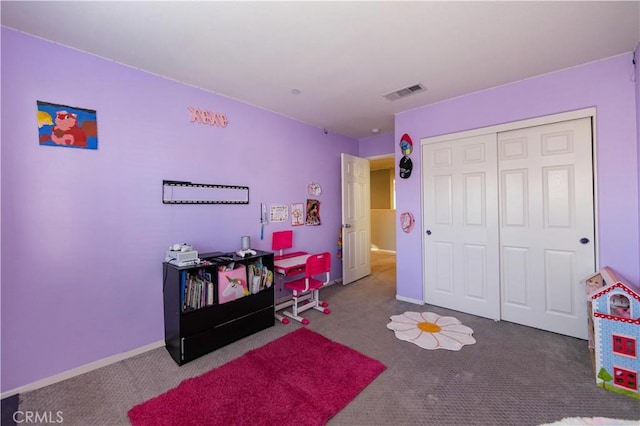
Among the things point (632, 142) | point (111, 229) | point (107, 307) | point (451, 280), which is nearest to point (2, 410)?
point (107, 307)

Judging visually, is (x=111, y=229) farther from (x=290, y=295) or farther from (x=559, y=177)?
(x=559, y=177)

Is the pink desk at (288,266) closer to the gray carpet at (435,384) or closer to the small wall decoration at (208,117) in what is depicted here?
the gray carpet at (435,384)

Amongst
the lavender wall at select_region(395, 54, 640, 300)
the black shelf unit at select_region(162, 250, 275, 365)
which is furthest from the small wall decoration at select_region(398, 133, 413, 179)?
the black shelf unit at select_region(162, 250, 275, 365)

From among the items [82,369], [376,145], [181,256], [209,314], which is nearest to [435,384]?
[209,314]

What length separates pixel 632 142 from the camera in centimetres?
231

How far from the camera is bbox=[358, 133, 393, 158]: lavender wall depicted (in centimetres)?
471

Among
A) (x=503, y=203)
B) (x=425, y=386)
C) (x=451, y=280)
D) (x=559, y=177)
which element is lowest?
(x=425, y=386)

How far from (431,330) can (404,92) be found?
8.52ft

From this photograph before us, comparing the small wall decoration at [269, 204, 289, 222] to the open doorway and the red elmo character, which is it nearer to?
the red elmo character

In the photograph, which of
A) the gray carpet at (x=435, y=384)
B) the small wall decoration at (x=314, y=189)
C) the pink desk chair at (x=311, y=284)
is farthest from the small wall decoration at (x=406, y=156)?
the gray carpet at (x=435, y=384)

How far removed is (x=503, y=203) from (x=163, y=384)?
362 cm

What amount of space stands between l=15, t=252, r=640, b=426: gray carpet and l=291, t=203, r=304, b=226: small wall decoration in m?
1.51

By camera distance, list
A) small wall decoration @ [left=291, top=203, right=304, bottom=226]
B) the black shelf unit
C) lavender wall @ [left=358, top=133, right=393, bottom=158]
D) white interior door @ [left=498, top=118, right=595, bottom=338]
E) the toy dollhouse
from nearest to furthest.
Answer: the toy dollhouse
the black shelf unit
white interior door @ [left=498, top=118, right=595, bottom=338]
small wall decoration @ [left=291, top=203, right=304, bottom=226]
lavender wall @ [left=358, top=133, right=393, bottom=158]

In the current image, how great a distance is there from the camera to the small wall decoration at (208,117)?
2.79 m
